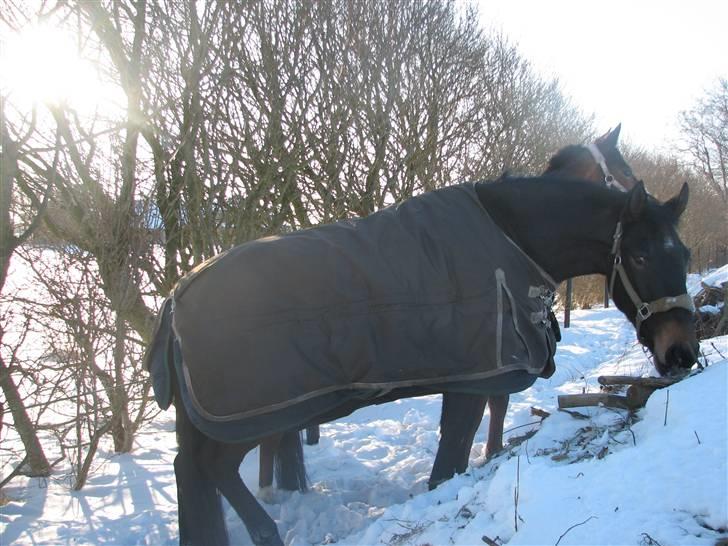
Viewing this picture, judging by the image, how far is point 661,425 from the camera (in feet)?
7.37

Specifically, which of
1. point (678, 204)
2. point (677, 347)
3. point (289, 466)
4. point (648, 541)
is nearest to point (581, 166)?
point (678, 204)

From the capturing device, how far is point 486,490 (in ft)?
7.68

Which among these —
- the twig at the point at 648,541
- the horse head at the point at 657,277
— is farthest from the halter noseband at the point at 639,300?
the twig at the point at 648,541

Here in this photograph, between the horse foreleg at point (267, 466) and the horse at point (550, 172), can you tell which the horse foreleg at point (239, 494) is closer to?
the horse at point (550, 172)

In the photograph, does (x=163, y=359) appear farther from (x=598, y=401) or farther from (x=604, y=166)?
(x=604, y=166)

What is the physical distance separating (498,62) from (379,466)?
1042 cm

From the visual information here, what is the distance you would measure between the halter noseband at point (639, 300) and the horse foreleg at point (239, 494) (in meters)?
2.12

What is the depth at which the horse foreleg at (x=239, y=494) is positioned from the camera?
270 cm

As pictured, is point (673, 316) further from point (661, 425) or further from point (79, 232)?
point (79, 232)

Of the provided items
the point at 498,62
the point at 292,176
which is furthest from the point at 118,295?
the point at 498,62

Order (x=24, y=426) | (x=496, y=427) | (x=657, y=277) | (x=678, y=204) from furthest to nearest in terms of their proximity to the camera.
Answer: (x=24, y=426) < (x=496, y=427) < (x=678, y=204) < (x=657, y=277)

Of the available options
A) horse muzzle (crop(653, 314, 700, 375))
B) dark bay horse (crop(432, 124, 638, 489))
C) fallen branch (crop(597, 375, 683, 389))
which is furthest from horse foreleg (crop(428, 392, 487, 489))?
horse muzzle (crop(653, 314, 700, 375))

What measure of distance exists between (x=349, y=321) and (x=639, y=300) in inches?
60.6

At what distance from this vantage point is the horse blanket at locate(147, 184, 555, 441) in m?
2.44
